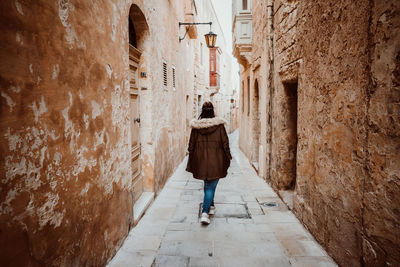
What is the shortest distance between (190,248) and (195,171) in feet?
3.90

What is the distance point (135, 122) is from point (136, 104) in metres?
0.32

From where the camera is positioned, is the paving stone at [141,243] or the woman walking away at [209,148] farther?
the woman walking away at [209,148]

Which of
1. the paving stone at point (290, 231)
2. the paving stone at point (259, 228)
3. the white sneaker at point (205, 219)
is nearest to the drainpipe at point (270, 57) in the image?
the paving stone at point (290, 231)

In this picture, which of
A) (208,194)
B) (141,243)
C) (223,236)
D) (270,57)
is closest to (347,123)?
(223,236)

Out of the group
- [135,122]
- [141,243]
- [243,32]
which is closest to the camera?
[141,243]

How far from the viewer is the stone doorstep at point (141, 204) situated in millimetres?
4008

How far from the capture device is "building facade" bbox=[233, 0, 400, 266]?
2.12 metres

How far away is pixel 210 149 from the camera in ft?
13.5

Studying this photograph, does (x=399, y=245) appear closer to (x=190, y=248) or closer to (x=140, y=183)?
(x=190, y=248)

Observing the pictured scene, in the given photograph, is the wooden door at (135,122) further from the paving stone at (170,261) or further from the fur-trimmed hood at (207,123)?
the paving stone at (170,261)

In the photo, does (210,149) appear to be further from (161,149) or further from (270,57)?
(270,57)

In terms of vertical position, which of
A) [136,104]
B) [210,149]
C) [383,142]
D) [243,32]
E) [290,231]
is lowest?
[290,231]

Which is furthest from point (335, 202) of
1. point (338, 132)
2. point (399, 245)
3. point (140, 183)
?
point (140, 183)

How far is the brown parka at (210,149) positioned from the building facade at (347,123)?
1.24 meters
